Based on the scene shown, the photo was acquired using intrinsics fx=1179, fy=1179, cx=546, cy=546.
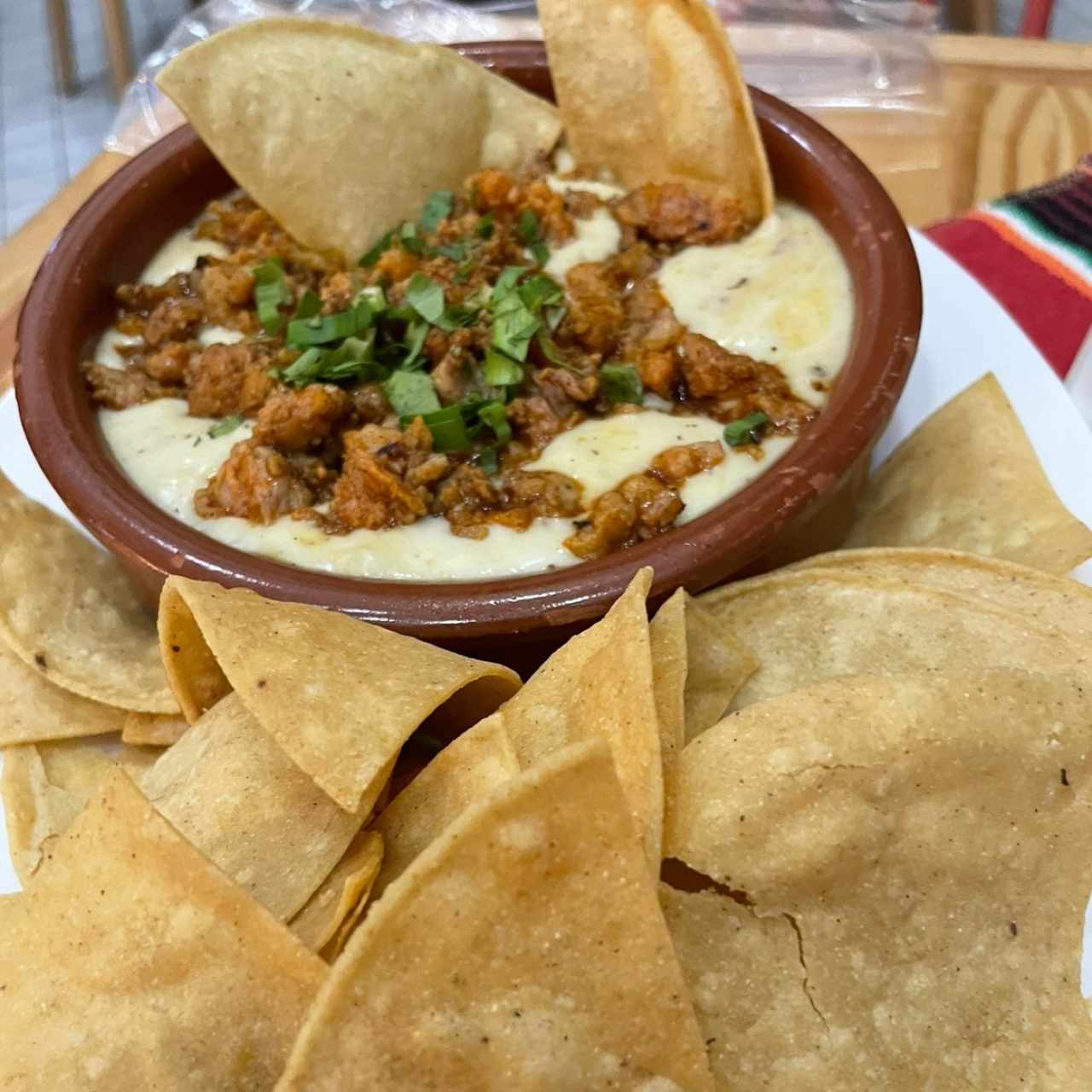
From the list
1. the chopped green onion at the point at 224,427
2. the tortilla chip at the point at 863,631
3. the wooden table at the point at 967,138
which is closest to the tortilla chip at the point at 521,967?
the tortilla chip at the point at 863,631

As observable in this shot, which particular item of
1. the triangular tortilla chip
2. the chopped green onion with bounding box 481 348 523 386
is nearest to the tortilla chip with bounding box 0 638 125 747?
the triangular tortilla chip

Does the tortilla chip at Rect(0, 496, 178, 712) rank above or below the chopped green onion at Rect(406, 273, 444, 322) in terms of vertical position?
below

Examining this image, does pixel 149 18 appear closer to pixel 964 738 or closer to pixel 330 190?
pixel 330 190

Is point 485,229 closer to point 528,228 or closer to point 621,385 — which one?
point 528,228

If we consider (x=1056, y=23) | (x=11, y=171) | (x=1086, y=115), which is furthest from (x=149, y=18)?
(x=1086, y=115)

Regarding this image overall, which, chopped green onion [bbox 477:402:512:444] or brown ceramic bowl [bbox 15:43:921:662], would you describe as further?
chopped green onion [bbox 477:402:512:444]

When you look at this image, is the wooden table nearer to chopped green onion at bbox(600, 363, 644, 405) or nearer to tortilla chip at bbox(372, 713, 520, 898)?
chopped green onion at bbox(600, 363, 644, 405)

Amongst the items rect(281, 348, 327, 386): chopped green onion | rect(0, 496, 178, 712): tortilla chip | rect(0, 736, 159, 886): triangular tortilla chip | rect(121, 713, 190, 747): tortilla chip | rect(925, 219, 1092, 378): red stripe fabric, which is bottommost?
rect(0, 736, 159, 886): triangular tortilla chip

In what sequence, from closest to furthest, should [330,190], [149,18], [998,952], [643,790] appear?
1. [643,790]
2. [998,952]
3. [330,190]
4. [149,18]
